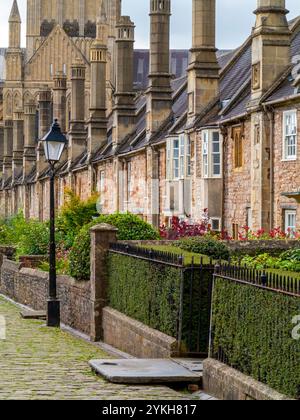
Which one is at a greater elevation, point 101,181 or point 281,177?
point 101,181

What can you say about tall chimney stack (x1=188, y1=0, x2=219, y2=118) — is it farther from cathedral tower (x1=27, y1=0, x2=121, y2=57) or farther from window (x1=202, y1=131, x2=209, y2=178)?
cathedral tower (x1=27, y1=0, x2=121, y2=57)

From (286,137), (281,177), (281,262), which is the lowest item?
(281,262)

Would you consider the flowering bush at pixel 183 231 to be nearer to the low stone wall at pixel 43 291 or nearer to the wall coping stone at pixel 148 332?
the low stone wall at pixel 43 291

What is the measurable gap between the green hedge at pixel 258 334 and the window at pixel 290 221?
17387mm

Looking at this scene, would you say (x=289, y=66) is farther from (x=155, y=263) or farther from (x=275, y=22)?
(x=155, y=263)

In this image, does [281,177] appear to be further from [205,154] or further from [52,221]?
[52,221]

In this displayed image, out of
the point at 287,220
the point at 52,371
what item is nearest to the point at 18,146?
the point at 287,220

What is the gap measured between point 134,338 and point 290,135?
48.5ft

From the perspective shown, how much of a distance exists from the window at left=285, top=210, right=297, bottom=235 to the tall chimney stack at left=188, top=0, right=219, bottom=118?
9.71 m

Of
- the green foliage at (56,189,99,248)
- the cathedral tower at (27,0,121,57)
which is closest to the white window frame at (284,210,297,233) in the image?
the green foliage at (56,189,99,248)

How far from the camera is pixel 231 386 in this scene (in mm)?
13070

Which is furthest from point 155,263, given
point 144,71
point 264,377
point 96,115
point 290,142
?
point 144,71

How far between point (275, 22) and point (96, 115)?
29.9 m

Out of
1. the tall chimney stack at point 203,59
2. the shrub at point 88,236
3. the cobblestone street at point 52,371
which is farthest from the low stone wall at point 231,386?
the tall chimney stack at point 203,59
